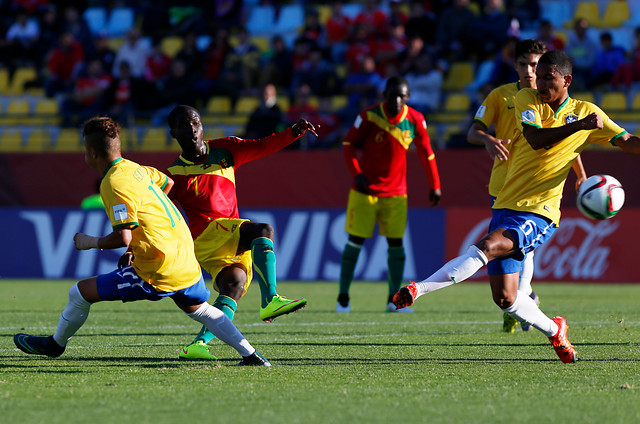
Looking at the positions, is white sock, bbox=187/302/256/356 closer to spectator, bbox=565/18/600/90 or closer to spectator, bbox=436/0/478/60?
spectator, bbox=565/18/600/90

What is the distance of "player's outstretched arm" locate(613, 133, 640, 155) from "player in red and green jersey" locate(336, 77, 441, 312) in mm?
4152

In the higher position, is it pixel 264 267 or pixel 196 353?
pixel 264 267

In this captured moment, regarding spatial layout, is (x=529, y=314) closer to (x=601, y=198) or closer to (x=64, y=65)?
(x=601, y=198)

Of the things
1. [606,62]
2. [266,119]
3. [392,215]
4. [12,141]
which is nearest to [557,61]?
[392,215]

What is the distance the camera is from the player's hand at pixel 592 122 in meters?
5.59

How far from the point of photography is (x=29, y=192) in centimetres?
1698

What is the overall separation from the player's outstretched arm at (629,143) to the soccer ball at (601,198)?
29 cm

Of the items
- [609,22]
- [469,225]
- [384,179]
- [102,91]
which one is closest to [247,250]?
[384,179]

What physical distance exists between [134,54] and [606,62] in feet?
31.5

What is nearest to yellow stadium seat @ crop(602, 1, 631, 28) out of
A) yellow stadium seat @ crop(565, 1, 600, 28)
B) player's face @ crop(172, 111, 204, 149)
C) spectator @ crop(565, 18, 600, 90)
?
yellow stadium seat @ crop(565, 1, 600, 28)

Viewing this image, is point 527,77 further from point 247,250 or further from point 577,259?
point 577,259

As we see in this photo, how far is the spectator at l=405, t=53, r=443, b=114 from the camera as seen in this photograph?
16.7 meters

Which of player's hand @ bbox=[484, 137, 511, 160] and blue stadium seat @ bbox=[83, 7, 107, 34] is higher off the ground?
player's hand @ bbox=[484, 137, 511, 160]

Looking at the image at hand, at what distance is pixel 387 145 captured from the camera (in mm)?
10203
